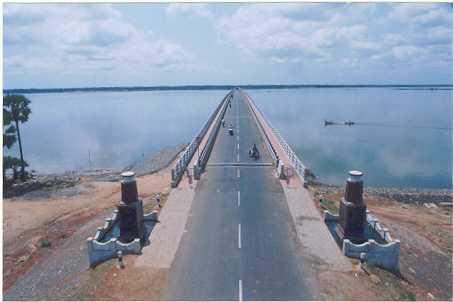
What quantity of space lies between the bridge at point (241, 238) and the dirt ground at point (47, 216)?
4.34 m

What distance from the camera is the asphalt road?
581 inches

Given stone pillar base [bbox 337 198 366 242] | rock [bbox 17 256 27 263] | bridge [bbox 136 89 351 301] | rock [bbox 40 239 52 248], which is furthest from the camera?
rock [bbox 40 239 52 248]

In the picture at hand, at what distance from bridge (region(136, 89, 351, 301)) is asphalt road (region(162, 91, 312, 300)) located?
0.04 m

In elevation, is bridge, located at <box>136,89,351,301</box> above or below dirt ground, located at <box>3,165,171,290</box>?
above

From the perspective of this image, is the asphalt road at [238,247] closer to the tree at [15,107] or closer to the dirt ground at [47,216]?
the dirt ground at [47,216]

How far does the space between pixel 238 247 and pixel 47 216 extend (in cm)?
1938

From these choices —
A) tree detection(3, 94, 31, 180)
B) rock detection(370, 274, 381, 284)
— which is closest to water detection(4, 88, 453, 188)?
tree detection(3, 94, 31, 180)

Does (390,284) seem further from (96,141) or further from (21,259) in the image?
(96,141)

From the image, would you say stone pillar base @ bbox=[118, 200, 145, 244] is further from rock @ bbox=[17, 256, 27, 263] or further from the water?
the water

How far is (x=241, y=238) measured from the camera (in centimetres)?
1897

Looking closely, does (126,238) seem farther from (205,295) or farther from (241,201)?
(241,201)

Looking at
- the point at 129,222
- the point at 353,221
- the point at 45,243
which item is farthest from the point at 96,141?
the point at 353,221

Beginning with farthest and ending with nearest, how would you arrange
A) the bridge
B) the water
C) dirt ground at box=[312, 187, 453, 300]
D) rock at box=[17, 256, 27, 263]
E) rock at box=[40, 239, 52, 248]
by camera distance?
the water < rock at box=[40, 239, 52, 248] < rock at box=[17, 256, 27, 263] < dirt ground at box=[312, 187, 453, 300] < the bridge

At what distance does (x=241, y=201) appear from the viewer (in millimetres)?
24281
